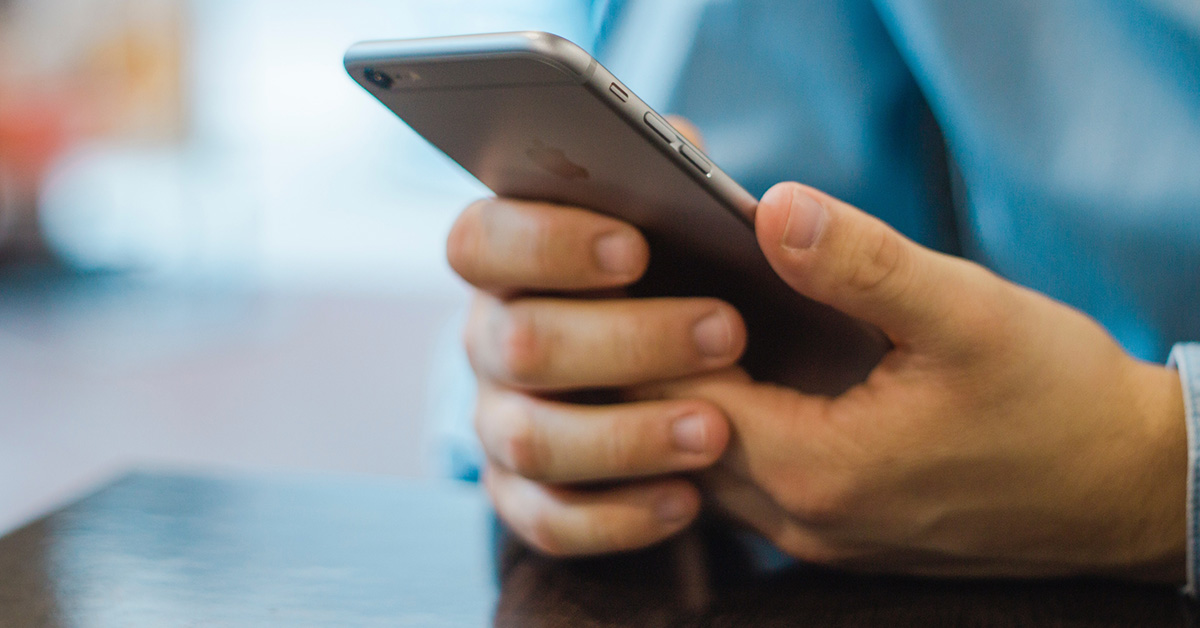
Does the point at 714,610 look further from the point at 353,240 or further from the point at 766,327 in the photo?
the point at 353,240

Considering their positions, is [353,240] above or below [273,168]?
below

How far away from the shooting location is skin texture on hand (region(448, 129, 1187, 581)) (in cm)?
29

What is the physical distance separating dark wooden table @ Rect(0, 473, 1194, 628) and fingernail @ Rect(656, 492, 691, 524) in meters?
0.01

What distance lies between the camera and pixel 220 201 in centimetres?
373

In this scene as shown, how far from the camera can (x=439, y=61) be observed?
0.76 ft

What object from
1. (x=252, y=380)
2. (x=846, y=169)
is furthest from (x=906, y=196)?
(x=252, y=380)

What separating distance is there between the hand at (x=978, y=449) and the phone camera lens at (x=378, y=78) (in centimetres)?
13

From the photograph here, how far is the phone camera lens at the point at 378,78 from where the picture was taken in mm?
250

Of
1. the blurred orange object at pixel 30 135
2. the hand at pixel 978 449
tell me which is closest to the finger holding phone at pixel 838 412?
the hand at pixel 978 449

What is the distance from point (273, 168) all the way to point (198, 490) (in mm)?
3801

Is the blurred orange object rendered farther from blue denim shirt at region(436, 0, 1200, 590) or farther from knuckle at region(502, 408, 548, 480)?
knuckle at region(502, 408, 548, 480)

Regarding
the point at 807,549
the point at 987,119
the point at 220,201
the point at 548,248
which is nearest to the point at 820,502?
the point at 807,549

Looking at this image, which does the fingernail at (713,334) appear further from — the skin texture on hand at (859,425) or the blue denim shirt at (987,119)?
the blue denim shirt at (987,119)

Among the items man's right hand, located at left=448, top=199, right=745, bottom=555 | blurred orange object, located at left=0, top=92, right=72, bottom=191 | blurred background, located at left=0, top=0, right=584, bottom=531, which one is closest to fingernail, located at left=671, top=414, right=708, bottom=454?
man's right hand, located at left=448, top=199, right=745, bottom=555
